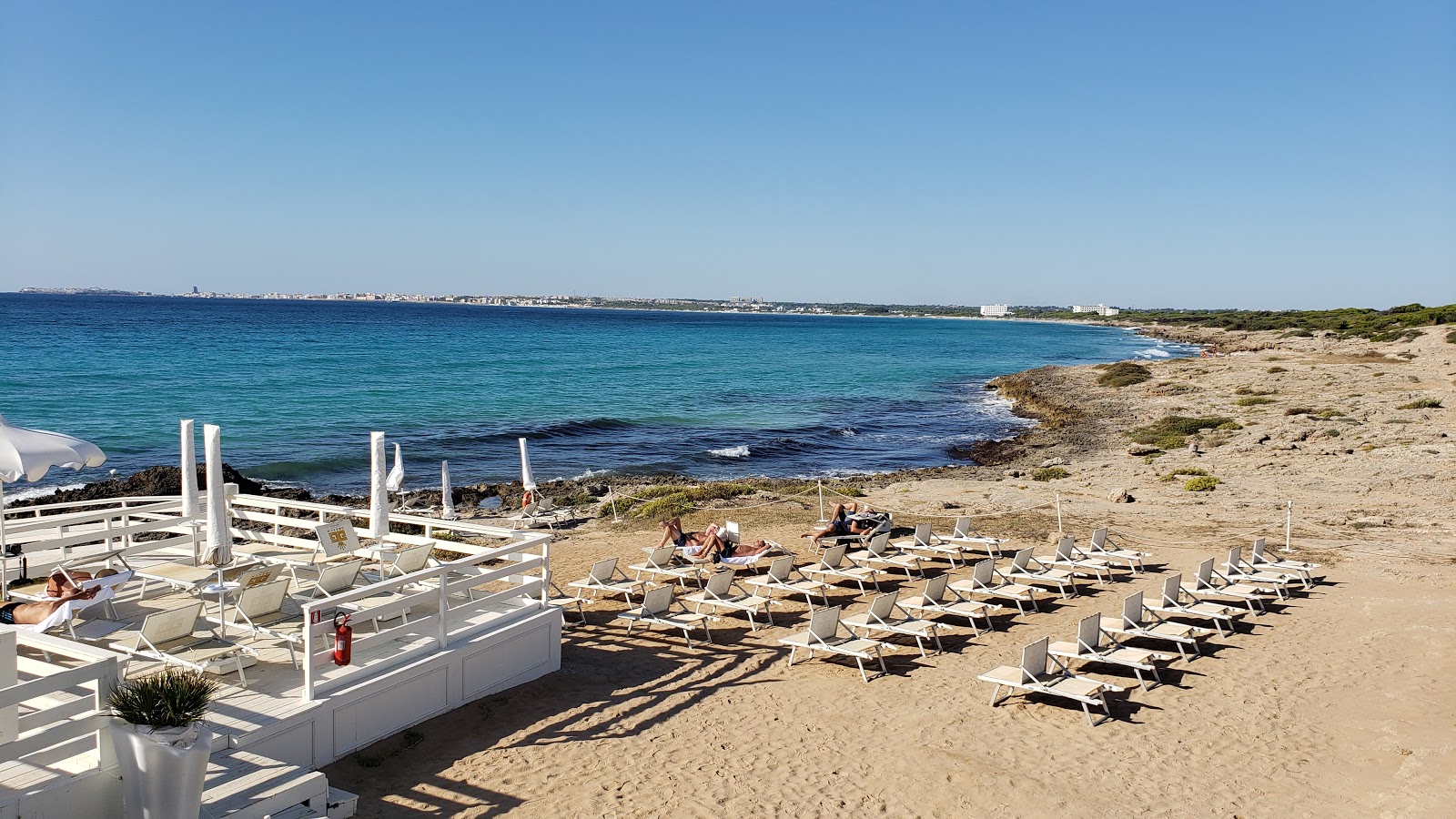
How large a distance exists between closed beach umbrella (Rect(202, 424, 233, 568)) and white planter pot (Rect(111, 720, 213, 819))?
399cm

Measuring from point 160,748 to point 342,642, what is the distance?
274cm

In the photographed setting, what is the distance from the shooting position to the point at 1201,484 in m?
22.3

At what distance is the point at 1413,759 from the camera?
807 centimetres

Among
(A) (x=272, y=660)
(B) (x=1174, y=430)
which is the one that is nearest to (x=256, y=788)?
(A) (x=272, y=660)

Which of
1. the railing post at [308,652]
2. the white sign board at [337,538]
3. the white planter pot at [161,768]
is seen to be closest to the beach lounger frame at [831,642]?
the railing post at [308,652]

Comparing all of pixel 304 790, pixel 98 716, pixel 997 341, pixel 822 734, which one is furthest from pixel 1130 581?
pixel 997 341

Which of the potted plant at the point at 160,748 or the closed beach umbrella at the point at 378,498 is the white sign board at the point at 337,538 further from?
the potted plant at the point at 160,748

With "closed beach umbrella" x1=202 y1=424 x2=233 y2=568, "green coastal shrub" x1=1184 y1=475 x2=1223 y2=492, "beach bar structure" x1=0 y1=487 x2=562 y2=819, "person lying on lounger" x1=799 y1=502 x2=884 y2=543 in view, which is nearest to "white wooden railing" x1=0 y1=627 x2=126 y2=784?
"beach bar structure" x1=0 y1=487 x2=562 y2=819

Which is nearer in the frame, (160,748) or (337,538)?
(160,748)

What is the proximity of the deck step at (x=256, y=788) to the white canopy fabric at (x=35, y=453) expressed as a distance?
327 cm

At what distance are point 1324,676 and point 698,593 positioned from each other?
25.0ft

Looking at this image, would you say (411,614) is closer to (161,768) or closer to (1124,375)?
(161,768)

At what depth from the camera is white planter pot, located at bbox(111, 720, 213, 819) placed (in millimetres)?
5438

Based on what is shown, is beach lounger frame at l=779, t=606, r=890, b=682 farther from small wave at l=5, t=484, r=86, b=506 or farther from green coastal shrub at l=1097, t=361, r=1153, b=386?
green coastal shrub at l=1097, t=361, r=1153, b=386
